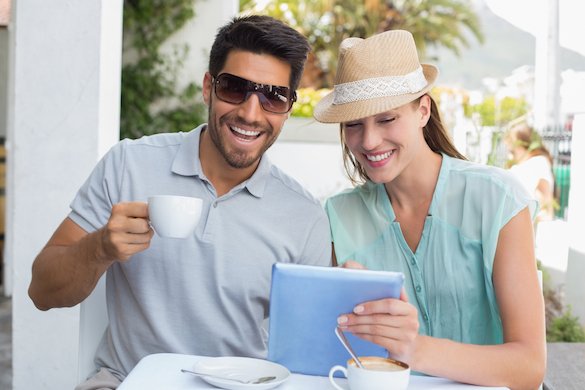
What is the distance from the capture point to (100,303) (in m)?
2.46

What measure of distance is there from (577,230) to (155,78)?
14.7ft

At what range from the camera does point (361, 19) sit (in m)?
21.7

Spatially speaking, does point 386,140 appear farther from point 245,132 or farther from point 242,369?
point 242,369

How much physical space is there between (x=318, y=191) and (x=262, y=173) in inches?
195

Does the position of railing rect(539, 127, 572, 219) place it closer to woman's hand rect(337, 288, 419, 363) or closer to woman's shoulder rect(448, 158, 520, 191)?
woman's shoulder rect(448, 158, 520, 191)

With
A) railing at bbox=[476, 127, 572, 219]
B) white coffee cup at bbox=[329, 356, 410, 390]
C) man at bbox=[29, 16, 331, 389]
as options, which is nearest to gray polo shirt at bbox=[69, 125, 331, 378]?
man at bbox=[29, 16, 331, 389]

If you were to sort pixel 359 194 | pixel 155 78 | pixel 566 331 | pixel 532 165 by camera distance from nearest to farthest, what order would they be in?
pixel 359 194 < pixel 566 331 < pixel 532 165 < pixel 155 78

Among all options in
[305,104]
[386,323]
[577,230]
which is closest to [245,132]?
[386,323]

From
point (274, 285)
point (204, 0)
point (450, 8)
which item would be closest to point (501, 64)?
point (450, 8)

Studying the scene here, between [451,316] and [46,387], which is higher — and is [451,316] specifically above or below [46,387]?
above

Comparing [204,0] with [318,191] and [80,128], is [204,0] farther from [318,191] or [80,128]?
[80,128]

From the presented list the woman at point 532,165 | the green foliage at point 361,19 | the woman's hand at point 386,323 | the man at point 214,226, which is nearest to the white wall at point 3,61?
the woman at point 532,165

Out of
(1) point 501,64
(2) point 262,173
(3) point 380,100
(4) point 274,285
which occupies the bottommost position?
(4) point 274,285

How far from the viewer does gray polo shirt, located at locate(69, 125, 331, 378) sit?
2375mm
